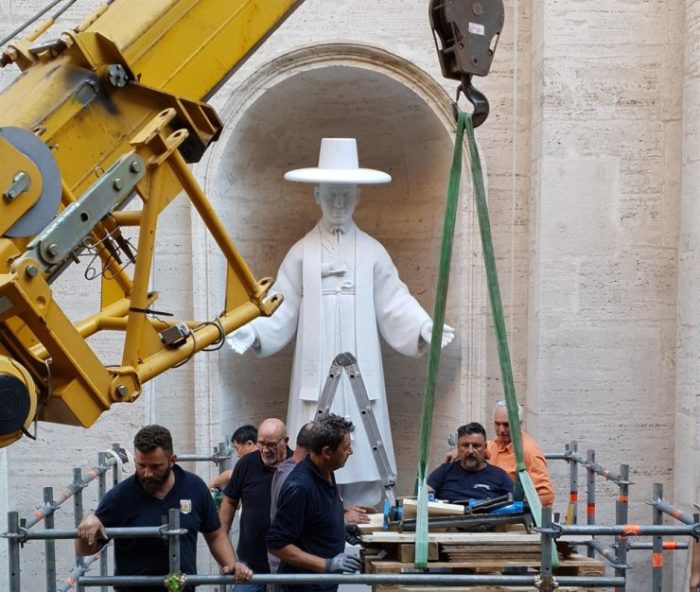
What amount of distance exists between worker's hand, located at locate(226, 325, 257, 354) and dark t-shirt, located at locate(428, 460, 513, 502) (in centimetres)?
196

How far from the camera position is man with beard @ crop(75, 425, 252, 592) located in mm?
4695

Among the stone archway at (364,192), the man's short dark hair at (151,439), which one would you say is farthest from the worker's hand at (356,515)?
the stone archway at (364,192)

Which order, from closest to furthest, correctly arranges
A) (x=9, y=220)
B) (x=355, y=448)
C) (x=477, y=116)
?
(x=9, y=220) < (x=477, y=116) < (x=355, y=448)

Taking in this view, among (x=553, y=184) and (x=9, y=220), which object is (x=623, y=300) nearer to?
(x=553, y=184)

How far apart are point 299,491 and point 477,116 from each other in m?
1.58

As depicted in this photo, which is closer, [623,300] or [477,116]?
[477,116]

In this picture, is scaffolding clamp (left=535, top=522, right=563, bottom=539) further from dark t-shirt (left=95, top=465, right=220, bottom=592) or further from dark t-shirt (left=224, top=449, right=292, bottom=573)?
dark t-shirt (left=224, top=449, right=292, bottom=573)

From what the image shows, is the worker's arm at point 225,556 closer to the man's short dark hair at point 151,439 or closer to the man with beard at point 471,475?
the man's short dark hair at point 151,439

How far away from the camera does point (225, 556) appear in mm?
4691

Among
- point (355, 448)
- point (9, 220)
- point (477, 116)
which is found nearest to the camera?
point (9, 220)

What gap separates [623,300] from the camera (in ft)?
25.7

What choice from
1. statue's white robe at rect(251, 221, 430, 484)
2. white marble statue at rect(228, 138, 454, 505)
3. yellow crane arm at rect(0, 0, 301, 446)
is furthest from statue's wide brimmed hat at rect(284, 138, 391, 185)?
yellow crane arm at rect(0, 0, 301, 446)

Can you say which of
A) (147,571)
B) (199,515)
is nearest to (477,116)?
(199,515)

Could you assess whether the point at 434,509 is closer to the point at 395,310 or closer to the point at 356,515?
the point at 356,515
